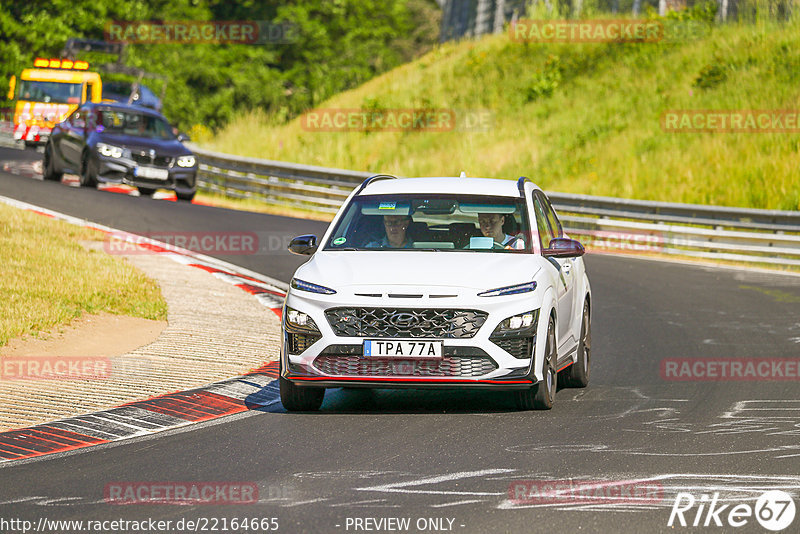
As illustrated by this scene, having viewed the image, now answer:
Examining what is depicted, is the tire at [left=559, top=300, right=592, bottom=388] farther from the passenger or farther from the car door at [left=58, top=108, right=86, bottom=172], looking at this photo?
the car door at [left=58, top=108, right=86, bottom=172]

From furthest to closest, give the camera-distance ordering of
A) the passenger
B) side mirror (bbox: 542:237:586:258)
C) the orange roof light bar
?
the orange roof light bar < the passenger < side mirror (bbox: 542:237:586:258)

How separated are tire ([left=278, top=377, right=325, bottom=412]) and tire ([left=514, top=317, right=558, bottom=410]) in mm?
1450

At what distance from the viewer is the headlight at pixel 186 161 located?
86.8 feet

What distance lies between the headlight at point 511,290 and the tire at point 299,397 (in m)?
1.43

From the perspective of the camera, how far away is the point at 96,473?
7.40 meters

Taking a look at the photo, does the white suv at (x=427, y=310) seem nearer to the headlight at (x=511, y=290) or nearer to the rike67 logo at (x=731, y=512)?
the headlight at (x=511, y=290)

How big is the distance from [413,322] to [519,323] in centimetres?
74

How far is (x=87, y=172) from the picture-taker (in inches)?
1050

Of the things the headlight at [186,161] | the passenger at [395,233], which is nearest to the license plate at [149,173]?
the headlight at [186,161]

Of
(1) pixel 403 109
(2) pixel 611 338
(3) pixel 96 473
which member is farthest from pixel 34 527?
(1) pixel 403 109

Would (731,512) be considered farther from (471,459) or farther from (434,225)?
(434,225)

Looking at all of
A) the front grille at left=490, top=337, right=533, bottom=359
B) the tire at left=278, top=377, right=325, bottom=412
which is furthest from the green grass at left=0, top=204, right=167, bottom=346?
the front grille at left=490, top=337, right=533, bottom=359

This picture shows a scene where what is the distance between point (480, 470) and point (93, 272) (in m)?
9.42

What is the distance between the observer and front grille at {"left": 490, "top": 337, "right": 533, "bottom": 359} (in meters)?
8.92
